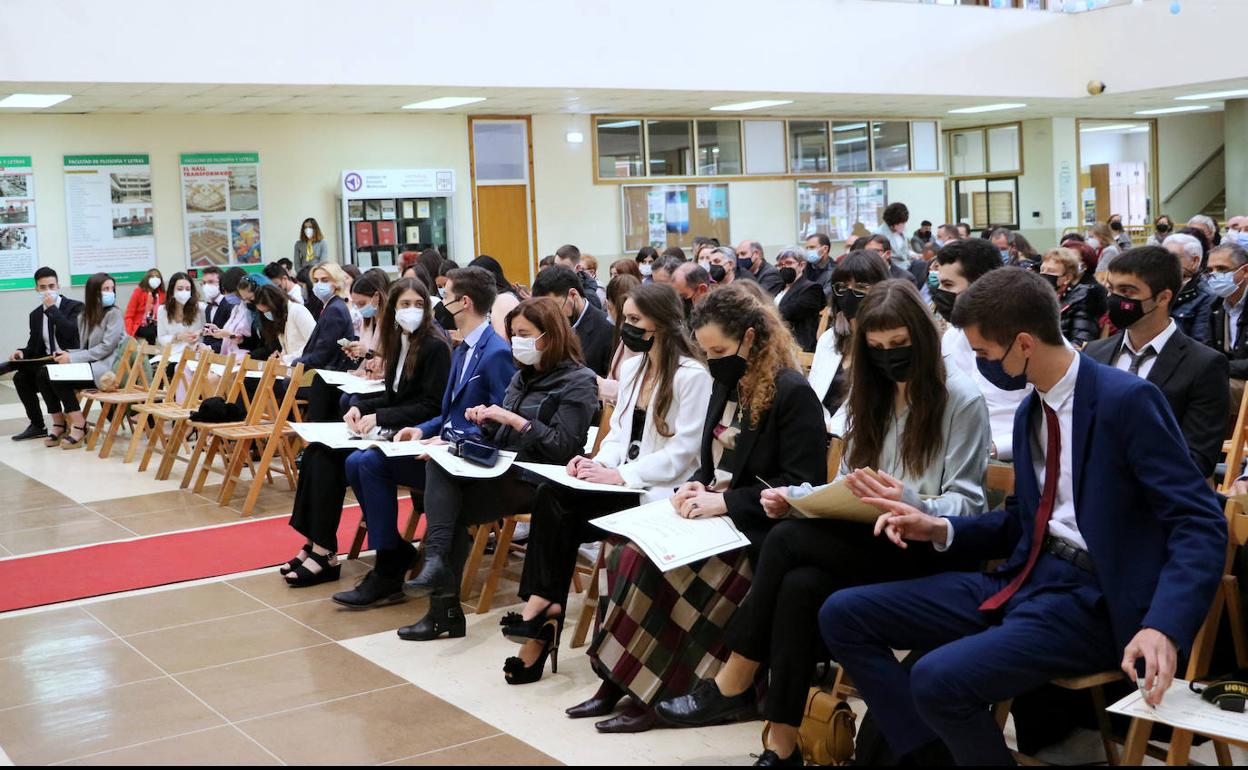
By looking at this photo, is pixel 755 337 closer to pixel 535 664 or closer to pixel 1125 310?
pixel 1125 310

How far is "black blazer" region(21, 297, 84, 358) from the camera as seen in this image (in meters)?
11.1

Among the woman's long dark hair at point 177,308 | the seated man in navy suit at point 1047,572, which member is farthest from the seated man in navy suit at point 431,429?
the woman's long dark hair at point 177,308

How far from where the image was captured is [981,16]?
18547 millimetres

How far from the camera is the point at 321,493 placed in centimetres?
587

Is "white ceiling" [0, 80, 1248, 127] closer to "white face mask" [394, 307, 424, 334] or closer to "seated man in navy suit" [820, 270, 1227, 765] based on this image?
"white face mask" [394, 307, 424, 334]

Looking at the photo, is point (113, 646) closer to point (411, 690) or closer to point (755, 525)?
point (411, 690)

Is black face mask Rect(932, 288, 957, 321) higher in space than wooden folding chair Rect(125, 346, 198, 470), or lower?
higher

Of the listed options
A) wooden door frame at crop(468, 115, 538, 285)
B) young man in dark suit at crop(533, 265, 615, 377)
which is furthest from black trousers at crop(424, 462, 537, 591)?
wooden door frame at crop(468, 115, 538, 285)

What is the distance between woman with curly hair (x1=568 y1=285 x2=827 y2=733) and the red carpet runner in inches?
115

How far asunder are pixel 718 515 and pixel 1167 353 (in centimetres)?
158

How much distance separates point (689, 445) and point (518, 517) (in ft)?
3.35

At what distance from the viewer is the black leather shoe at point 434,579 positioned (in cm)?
502

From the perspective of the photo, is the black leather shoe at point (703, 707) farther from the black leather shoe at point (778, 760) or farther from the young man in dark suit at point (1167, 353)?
the young man in dark suit at point (1167, 353)

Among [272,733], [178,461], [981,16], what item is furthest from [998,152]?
[272,733]
